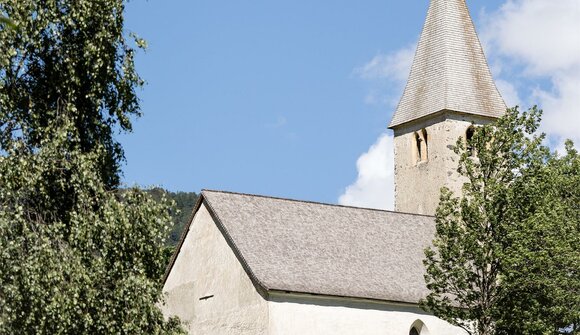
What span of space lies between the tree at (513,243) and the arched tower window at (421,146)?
1839 centimetres

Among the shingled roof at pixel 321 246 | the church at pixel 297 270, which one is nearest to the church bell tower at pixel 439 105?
the church at pixel 297 270

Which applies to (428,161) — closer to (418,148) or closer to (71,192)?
(418,148)

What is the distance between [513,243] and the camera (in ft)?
88.2

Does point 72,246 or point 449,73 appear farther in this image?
point 449,73

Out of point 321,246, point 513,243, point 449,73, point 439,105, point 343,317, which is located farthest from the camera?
point 449,73

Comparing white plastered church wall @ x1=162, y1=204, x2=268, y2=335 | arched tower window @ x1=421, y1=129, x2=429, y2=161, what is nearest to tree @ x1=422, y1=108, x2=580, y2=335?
white plastered church wall @ x1=162, y1=204, x2=268, y2=335

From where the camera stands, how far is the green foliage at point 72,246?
2056 cm

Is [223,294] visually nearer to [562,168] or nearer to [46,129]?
[562,168]

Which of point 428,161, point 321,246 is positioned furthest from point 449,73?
point 321,246

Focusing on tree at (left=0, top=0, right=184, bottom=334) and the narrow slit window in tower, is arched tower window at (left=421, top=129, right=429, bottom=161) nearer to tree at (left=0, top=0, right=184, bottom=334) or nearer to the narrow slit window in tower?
the narrow slit window in tower

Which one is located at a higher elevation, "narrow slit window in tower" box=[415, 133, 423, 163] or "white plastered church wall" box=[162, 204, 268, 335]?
"narrow slit window in tower" box=[415, 133, 423, 163]

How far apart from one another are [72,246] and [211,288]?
15143 mm

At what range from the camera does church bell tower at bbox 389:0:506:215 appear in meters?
46.2

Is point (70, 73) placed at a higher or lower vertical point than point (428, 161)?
lower
